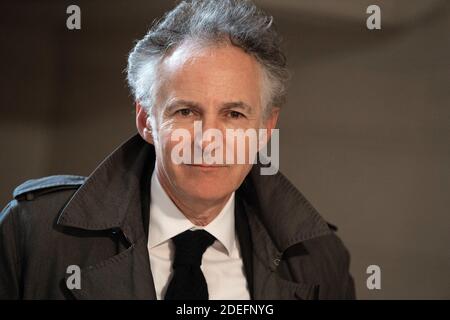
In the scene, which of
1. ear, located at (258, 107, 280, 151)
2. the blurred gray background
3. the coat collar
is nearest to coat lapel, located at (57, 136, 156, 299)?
the coat collar

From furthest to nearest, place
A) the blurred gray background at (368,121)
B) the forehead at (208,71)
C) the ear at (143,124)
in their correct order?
1. the blurred gray background at (368,121)
2. the ear at (143,124)
3. the forehead at (208,71)

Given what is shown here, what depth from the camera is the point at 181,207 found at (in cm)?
115

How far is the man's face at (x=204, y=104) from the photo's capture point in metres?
1.04

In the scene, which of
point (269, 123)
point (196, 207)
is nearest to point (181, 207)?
point (196, 207)

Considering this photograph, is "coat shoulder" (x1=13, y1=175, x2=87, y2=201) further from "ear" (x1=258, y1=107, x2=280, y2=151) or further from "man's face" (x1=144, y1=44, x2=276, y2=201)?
"ear" (x1=258, y1=107, x2=280, y2=151)

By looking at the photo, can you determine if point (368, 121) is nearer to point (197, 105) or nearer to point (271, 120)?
point (271, 120)

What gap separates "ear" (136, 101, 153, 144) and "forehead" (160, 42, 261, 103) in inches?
4.1

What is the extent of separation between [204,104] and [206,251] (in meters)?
0.29

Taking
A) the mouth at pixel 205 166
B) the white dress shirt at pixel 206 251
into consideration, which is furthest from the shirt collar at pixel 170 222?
the mouth at pixel 205 166

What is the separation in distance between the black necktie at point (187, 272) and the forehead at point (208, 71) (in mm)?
276

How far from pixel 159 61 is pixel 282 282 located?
1.54 feet

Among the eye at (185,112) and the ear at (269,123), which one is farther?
the ear at (269,123)

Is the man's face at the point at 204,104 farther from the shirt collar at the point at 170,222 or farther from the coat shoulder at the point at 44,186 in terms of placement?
the coat shoulder at the point at 44,186

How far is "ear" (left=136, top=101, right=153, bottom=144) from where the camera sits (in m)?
1.15
